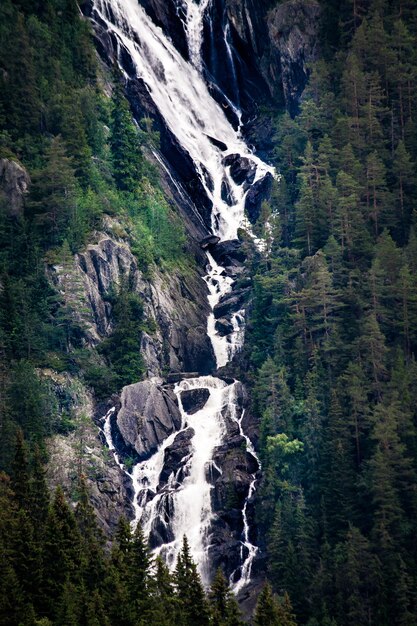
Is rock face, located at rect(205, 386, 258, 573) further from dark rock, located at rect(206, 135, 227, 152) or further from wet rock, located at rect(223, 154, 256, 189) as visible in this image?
dark rock, located at rect(206, 135, 227, 152)

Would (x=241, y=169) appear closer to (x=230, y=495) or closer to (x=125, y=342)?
(x=125, y=342)

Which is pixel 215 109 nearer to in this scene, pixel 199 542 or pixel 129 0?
pixel 129 0

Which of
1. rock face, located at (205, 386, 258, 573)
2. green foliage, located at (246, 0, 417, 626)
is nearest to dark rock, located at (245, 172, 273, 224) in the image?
green foliage, located at (246, 0, 417, 626)

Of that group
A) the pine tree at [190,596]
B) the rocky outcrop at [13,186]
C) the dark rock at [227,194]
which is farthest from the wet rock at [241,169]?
the pine tree at [190,596]

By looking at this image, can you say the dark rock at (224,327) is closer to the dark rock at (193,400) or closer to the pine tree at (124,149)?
the dark rock at (193,400)

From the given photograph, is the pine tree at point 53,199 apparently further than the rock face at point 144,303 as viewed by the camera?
Yes

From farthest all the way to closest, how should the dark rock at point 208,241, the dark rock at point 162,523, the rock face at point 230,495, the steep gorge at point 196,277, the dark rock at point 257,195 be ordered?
1. the dark rock at point 257,195
2. the dark rock at point 208,241
3. the steep gorge at point 196,277
4. the dark rock at point 162,523
5. the rock face at point 230,495
